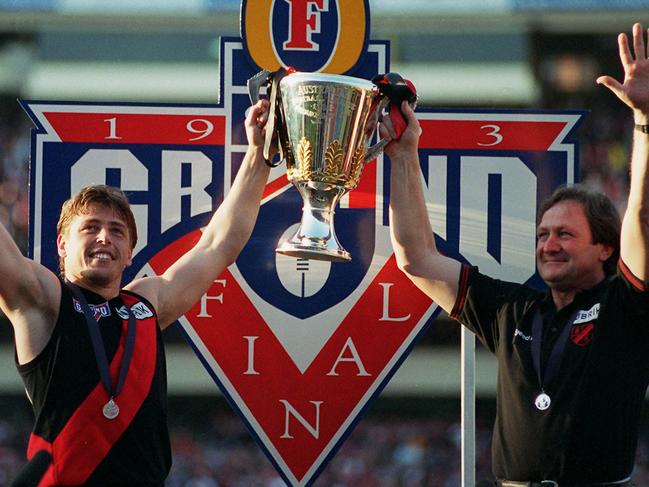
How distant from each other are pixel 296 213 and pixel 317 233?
0.76 m

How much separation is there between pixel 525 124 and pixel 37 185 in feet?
5.90

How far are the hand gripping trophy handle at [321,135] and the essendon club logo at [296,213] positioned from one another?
0.63 metres

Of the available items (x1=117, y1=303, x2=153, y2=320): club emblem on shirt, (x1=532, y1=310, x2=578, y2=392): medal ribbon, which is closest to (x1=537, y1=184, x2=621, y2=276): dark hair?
(x1=532, y1=310, x2=578, y2=392): medal ribbon

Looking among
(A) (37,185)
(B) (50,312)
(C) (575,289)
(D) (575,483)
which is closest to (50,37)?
(A) (37,185)

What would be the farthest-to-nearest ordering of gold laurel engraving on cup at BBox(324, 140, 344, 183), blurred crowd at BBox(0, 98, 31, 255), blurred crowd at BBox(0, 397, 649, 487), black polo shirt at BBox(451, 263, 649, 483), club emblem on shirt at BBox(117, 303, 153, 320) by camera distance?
1. blurred crowd at BBox(0, 397, 649, 487)
2. blurred crowd at BBox(0, 98, 31, 255)
3. gold laurel engraving on cup at BBox(324, 140, 344, 183)
4. club emblem on shirt at BBox(117, 303, 153, 320)
5. black polo shirt at BBox(451, 263, 649, 483)

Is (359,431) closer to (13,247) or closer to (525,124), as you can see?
(525,124)

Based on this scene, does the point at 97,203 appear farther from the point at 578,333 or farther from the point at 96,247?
the point at 578,333

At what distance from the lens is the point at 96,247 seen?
3.52 meters

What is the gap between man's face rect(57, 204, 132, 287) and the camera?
350 centimetres

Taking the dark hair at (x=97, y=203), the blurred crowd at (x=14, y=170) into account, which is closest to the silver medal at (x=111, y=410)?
the dark hair at (x=97, y=203)

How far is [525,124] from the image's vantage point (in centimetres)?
437

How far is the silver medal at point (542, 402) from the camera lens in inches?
135

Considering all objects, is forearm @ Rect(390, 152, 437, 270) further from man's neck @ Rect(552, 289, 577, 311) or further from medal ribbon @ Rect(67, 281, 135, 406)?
medal ribbon @ Rect(67, 281, 135, 406)

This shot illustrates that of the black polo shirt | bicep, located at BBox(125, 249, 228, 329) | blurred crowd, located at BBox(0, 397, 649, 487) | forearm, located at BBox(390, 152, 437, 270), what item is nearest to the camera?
the black polo shirt
